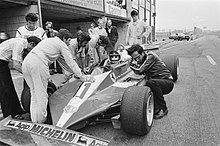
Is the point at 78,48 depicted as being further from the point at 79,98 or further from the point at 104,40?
the point at 79,98

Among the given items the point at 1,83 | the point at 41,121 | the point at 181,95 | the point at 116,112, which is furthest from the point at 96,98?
the point at 181,95

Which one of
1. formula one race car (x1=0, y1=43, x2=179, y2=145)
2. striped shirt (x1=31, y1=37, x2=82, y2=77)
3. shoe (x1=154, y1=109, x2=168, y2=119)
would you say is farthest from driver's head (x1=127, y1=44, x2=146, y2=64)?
striped shirt (x1=31, y1=37, x2=82, y2=77)

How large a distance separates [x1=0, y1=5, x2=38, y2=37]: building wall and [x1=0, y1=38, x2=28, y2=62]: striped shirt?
5283 millimetres

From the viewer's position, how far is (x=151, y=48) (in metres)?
5.35

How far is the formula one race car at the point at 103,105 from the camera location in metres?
2.55

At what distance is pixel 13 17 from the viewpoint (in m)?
8.15

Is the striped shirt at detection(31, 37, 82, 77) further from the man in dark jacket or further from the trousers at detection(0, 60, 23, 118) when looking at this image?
the man in dark jacket

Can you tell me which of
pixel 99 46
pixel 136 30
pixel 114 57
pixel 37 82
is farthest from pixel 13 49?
pixel 136 30

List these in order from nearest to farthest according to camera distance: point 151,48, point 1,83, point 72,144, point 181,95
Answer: point 72,144
point 1,83
point 181,95
point 151,48

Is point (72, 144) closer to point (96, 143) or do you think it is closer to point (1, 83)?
point (96, 143)

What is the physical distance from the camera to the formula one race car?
2.55m

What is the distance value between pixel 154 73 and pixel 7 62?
7.93ft

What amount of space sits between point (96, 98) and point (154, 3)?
35.1 meters

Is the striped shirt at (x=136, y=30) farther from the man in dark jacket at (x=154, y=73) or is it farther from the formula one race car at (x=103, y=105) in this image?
the formula one race car at (x=103, y=105)
